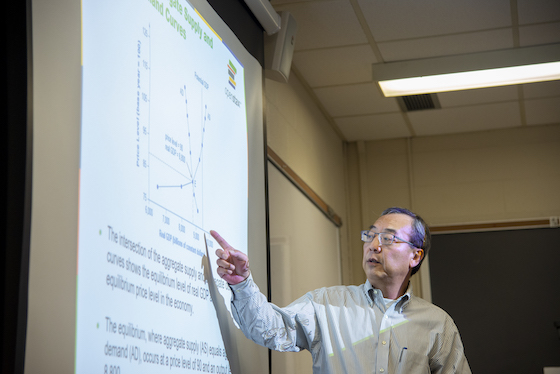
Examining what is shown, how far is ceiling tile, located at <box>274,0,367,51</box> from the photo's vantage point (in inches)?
123

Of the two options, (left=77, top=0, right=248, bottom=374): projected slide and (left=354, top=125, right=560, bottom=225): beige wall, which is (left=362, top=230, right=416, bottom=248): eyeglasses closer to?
(left=77, top=0, right=248, bottom=374): projected slide

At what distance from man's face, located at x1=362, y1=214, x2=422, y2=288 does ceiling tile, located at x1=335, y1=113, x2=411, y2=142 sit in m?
2.44

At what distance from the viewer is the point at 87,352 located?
1136 mm

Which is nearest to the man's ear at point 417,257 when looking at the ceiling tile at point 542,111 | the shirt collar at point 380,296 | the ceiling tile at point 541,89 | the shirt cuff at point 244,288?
the shirt collar at point 380,296

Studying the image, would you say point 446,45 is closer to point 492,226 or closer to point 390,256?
point 492,226

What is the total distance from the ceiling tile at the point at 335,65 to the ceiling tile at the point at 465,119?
757 mm

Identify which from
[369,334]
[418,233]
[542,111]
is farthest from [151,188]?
[542,111]

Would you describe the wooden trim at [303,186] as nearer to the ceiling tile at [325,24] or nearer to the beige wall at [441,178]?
the beige wall at [441,178]

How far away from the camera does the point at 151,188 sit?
56.9 inches

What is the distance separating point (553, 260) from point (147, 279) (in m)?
3.89

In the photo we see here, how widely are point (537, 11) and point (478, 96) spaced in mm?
1019

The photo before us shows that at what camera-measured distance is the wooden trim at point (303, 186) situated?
321cm

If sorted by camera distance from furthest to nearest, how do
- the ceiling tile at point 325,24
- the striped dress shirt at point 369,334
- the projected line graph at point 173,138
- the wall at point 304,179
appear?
1. the wall at point 304,179
2. the ceiling tile at point 325,24
3. the striped dress shirt at point 369,334
4. the projected line graph at point 173,138

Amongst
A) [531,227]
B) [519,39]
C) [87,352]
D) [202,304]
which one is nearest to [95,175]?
[87,352]
